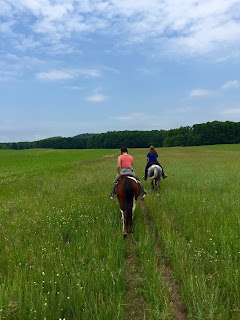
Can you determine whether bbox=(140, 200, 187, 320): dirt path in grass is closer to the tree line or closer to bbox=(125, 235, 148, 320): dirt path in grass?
bbox=(125, 235, 148, 320): dirt path in grass

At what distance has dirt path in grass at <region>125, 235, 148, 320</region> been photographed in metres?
2.63

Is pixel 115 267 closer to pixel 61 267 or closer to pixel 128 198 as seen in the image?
pixel 61 267

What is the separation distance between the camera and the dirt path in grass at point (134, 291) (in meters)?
2.63

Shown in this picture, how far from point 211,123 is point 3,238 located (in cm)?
10594

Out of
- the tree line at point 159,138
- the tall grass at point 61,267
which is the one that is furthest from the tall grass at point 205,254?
the tree line at point 159,138

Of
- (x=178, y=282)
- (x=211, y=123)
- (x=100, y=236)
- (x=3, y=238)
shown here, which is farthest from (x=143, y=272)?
(x=211, y=123)

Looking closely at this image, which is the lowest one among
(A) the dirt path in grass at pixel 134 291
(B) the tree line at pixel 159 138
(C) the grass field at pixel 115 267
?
(A) the dirt path in grass at pixel 134 291

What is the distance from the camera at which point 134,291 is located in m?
3.03

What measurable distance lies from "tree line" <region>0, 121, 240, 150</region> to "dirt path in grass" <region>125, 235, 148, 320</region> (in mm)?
100226

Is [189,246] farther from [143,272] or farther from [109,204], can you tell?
[109,204]

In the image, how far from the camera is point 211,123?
310ft

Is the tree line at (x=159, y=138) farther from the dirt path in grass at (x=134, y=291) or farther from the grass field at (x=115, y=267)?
the dirt path in grass at (x=134, y=291)

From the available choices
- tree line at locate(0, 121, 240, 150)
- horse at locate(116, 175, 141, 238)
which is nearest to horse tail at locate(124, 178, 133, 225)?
horse at locate(116, 175, 141, 238)

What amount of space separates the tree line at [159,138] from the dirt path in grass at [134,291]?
329 ft
